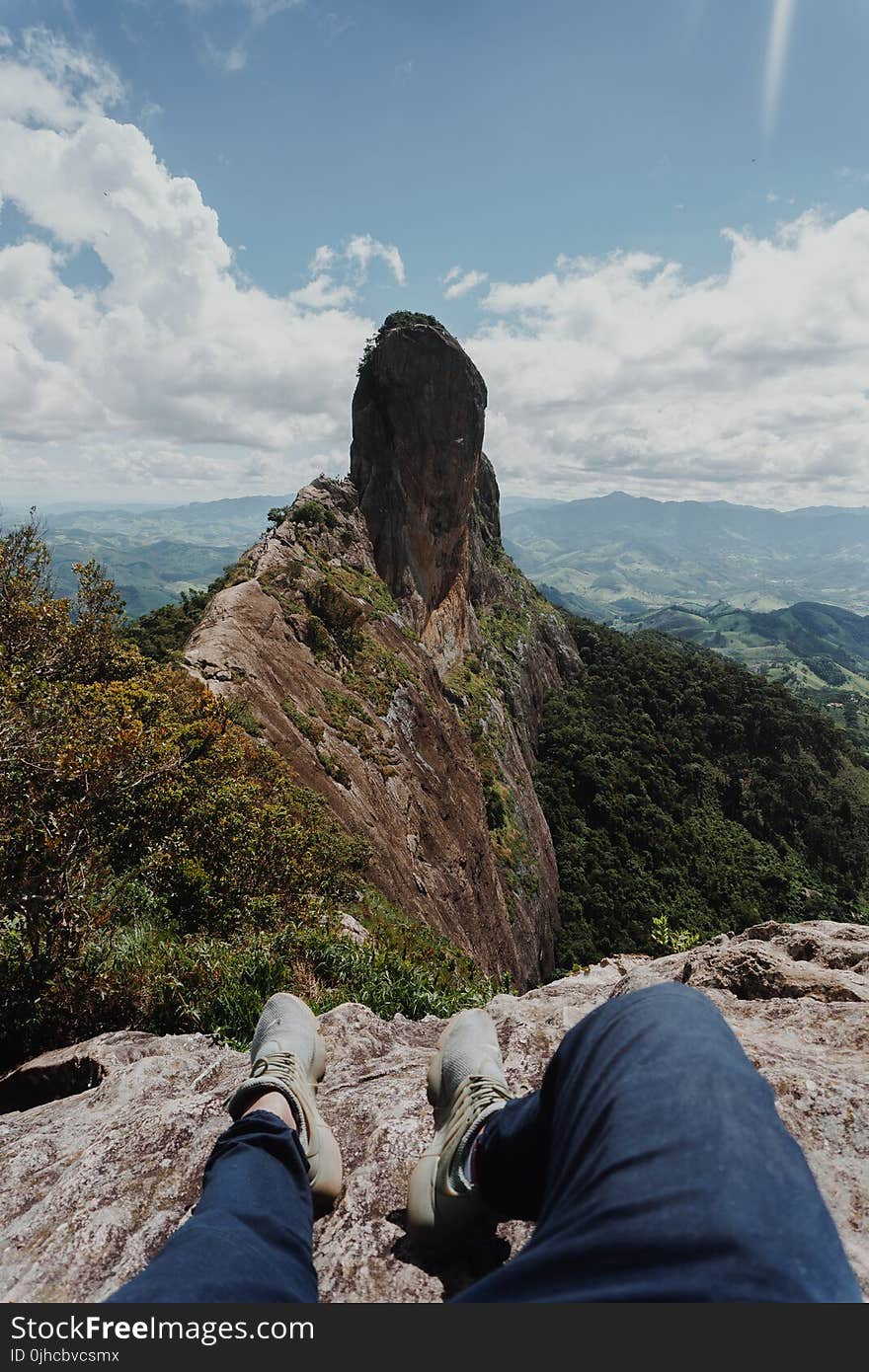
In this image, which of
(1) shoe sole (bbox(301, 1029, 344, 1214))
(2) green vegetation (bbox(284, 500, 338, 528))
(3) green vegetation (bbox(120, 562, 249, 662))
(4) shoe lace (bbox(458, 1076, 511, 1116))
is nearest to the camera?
(1) shoe sole (bbox(301, 1029, 344, 1214))

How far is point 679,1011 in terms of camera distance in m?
2.02

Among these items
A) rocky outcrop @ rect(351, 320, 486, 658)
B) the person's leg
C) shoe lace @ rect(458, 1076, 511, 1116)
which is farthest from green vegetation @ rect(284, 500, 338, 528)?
shoe lace @ rect(458, 1076, 511, 1116)

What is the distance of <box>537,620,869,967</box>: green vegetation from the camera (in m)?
52.0

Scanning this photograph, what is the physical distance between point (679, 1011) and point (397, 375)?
47.3 meters

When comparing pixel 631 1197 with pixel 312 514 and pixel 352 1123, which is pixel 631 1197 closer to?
pixel 352 1123

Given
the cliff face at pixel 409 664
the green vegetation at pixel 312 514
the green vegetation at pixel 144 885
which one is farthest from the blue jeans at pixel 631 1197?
the green vegetation at pixel 312 514

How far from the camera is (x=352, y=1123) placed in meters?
3.47

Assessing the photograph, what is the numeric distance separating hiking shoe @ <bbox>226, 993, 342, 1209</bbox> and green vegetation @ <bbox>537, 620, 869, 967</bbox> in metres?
45.4

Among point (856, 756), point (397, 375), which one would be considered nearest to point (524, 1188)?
point (397, 375)

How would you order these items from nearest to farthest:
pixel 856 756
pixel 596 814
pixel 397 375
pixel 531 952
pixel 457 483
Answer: pixel 531 952
pixel 397 375
pixel 457 483
pixel 596 814
pixel 856 756

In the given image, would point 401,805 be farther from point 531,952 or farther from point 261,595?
point 531,952

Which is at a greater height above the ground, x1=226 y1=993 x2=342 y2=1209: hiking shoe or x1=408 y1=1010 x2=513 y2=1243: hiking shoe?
x1=408 y1=1010 x2=513 y2=1243: hiking shoe

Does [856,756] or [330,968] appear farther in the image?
[856,756]

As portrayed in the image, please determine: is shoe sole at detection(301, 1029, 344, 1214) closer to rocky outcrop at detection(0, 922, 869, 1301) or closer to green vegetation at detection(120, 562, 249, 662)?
rocky outcrop at detection(0, 922, 869, 1301)
